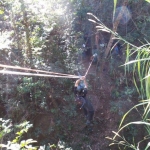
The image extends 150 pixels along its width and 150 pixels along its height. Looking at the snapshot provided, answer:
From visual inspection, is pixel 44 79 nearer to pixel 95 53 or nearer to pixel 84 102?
pixel 84 102

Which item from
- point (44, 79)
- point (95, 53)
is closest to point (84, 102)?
point (44, 79)

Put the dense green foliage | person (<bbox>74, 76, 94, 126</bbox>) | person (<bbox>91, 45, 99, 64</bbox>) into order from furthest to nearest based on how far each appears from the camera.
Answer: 1. person (<bbox>91, 45, 99, 64</bbox>)
2. person (<bbox>74, 76, 94, 126</bbox>)
3. the dense green foliage

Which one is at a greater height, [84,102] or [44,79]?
[44,79]

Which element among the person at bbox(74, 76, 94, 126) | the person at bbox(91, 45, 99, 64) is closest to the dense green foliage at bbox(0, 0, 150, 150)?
the person at bbox(74, 76, 94, 126)

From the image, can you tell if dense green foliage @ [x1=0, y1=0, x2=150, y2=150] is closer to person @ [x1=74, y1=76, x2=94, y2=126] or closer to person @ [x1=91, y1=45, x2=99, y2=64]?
person @ [x1=74, y1=76, x2=94, y2=126]

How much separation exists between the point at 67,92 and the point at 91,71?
1405 mm

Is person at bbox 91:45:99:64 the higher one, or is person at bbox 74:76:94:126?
Result: person at bbox 91:45:99:64

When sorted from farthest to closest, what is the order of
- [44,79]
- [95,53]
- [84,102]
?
1. [95,53]
2. [84,102]
3. [44,79]

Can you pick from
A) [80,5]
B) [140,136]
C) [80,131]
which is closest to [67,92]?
[80,131]

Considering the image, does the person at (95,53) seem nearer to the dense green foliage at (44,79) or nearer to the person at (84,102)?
the dense green foliage at (44,79)

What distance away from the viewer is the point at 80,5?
19.7 feet

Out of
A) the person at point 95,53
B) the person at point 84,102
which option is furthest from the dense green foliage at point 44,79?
the person at point 95,53

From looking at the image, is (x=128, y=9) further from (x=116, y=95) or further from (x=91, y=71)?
(x=116, y=95)

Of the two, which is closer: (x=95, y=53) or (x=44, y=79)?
(x=44, y=79)
